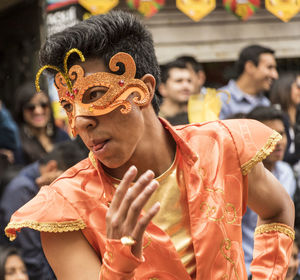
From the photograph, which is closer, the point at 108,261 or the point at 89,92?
the point at 108,261

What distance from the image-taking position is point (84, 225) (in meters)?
2.81

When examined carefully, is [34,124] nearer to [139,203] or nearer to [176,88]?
[176,88]

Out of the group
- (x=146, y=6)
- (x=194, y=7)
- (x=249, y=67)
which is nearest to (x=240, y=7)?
(x=194, y=7)

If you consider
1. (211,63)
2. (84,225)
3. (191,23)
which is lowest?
(211,63)

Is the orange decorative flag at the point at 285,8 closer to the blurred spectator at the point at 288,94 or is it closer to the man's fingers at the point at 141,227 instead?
the blurred spectator at the point at 288,94

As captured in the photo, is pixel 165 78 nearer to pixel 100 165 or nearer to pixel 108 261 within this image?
pixel 100 165

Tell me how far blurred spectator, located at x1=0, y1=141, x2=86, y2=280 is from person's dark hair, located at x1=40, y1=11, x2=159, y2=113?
2.36 meters

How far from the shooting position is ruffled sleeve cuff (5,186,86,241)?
2.76 m

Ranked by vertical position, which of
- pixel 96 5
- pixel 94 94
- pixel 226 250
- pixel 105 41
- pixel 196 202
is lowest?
pixel 96 5

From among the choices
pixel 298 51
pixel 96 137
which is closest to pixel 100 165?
pixel 96 137

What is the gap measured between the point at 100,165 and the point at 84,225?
0.28m

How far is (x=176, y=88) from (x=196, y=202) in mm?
3640

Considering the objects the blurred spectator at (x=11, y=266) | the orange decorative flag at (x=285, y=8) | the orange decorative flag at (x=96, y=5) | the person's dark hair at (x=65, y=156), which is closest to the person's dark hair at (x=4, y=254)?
the blurred spectator at (x=11, y=266)

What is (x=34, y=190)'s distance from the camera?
17.2 feet
